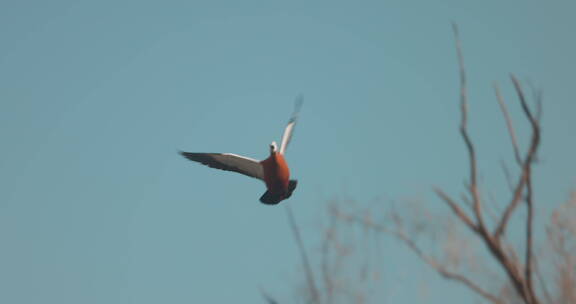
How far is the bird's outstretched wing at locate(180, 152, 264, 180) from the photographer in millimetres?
8789

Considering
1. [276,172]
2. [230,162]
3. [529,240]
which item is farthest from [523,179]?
[230,162]

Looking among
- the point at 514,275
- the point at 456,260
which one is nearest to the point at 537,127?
the point at 514,275

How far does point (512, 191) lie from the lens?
415cm

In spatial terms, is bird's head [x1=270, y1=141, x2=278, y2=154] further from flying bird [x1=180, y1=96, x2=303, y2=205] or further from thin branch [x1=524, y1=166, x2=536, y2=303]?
thin branch [x1=524, y1=166, x2=536, y2=303]

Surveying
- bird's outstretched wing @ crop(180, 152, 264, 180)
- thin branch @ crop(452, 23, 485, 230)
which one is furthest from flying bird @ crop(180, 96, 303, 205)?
thin branch @ crop(452, 23, 485, 230)

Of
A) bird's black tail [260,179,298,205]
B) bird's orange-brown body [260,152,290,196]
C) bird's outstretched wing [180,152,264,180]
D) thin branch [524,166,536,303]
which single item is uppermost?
bird's outstretched wing [180,152,264,180]

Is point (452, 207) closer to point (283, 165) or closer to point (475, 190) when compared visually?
point (475, 190)

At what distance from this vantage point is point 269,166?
7.38 metres

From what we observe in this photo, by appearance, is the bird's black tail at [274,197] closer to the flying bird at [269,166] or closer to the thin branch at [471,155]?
the flying bird at [269,166]

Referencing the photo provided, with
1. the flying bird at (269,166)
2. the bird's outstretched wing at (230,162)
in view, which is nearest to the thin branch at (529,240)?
the flying bird at (269,166)

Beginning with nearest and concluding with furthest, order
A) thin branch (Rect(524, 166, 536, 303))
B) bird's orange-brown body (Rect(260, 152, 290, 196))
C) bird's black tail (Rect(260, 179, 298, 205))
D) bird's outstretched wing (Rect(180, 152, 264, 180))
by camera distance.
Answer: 1. thin branch (Rect(524, 166, 536, 303))
2. bird's orange-brown body (Rect(260, 152, 290, 196))
3. bird's black tail (Rect(260, 179, 298, 205))
4. bird's outstretched wing (Rect(180, 152, 264, 180))

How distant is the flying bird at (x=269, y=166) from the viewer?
24.2 ft

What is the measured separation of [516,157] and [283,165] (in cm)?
362

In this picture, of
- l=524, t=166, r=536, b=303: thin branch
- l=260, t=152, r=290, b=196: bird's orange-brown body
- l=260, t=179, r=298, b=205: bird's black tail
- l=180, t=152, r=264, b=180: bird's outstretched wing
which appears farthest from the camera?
l=180, t=152, r=264, b=180: bird's outstretched wing
